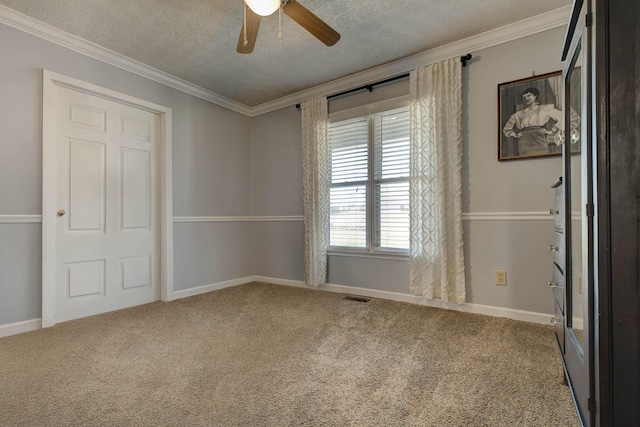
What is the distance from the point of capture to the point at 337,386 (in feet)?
4.97

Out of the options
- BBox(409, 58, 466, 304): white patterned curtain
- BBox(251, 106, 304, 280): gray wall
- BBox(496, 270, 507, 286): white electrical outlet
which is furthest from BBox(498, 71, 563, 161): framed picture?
BBox(251, 106, 304, 280): gray wall

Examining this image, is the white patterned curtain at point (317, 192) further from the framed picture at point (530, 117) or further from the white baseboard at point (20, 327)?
the white baseboard at point (20, 327)

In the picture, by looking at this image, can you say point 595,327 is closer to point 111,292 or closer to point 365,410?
point 365,410

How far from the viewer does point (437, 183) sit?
2713 millimetres

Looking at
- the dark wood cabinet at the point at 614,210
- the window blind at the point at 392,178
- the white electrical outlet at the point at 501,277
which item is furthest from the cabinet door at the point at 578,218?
the window blind at the point at 392,178

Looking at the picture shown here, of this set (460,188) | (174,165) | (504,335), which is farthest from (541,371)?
(174,165)

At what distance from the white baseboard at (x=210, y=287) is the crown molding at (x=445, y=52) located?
2265 millimetres

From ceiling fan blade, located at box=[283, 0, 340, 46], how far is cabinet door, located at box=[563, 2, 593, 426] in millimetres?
1315

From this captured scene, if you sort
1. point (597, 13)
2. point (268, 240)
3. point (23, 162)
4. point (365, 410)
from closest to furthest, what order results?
point (597, 13), point (365, 410), point (23, 162), point (268, 240)

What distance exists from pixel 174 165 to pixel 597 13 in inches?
133

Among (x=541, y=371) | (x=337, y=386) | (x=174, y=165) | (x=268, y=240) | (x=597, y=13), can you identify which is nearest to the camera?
(x=597, y=13)

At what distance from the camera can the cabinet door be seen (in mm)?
966

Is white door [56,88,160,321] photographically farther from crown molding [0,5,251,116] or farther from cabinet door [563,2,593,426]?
cabinet door [563,2,593,426]

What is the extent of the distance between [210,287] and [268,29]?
2.72 m
